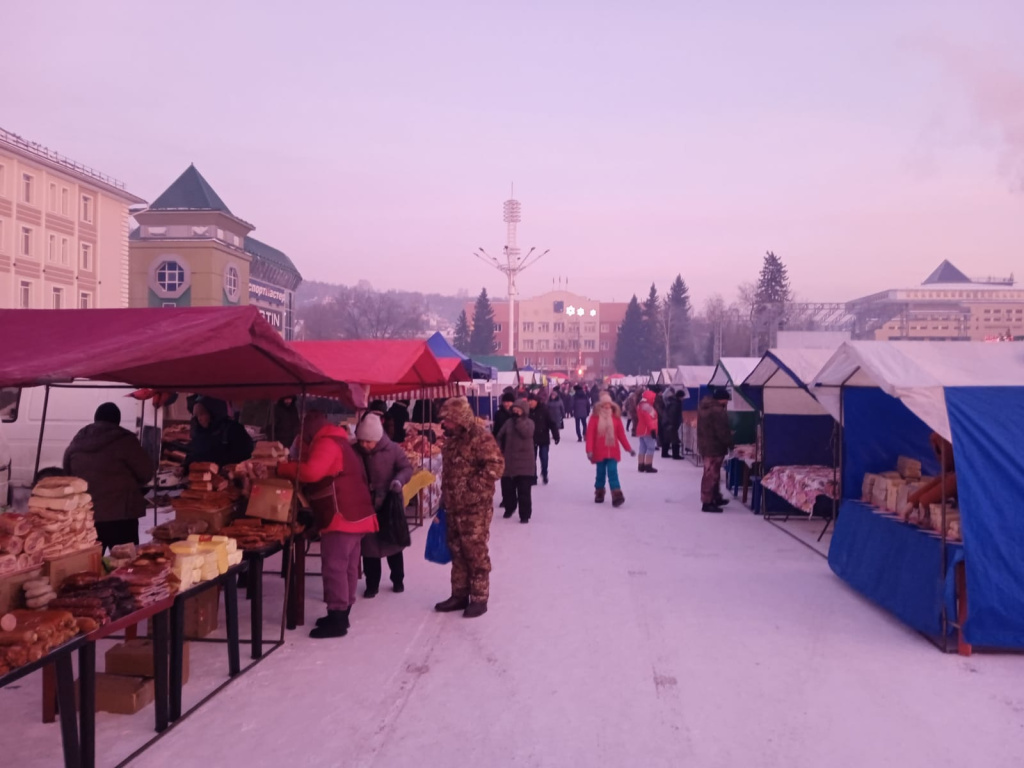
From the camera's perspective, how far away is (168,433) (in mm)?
13859

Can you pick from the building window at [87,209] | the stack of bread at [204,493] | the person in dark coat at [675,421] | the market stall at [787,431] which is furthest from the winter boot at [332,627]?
the building window at [87,209]

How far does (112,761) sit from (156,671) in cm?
52

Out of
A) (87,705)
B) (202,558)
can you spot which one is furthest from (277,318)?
(87,705)

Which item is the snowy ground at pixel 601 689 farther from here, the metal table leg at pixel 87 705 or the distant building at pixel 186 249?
the distant building at pixel 186 249

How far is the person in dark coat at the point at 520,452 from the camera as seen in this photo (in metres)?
11.9

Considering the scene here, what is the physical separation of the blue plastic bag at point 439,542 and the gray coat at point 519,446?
4323mm

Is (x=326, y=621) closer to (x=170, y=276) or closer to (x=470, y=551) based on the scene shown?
(x=470, y=551)

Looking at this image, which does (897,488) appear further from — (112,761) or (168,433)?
(168,433)

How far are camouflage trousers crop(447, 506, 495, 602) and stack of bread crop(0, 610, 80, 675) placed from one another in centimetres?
355

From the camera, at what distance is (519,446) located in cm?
1188

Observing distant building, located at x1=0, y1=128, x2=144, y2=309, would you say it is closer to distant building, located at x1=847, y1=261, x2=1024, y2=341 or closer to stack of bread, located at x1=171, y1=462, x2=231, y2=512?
stack of bread, located at x1=171, y1=462, x2=231, y2=512

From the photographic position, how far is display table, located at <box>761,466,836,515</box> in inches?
414

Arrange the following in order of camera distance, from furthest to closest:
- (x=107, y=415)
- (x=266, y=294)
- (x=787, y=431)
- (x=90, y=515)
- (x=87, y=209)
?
1. (x=266, y=294)
2. (x=87, y=209)
3. (x=787, y=431)
4. (x=107, y=415)
5. (x=90, y=515)

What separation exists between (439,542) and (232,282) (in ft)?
182
